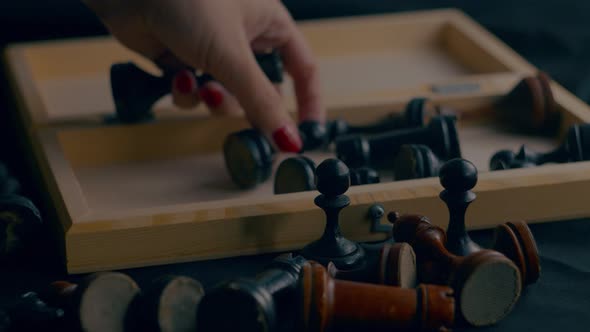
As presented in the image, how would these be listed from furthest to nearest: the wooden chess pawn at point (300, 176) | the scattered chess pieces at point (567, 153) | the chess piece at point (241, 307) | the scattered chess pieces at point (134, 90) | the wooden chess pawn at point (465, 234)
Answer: the scattered chess pieces at point (134, 90) → the scattered chess pieces at point (567, 153) → the wooden chess pawn at point (300, 176) → the wooden chess pawn at point (465, 234) → the chess piece at point (241, 307)

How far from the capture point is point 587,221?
4.10 feet

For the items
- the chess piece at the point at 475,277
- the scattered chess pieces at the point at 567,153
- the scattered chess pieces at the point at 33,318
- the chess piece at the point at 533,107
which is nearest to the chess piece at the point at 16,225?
the scattered chess pieces at the point at 33,318

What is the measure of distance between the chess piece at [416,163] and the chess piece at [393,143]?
70 mm

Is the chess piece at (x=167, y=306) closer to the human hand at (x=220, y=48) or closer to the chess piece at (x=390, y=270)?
the chess piece at (x=390, y=270)

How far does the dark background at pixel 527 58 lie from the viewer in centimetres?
107

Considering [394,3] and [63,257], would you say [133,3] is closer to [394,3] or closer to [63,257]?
Answer: [63,257]

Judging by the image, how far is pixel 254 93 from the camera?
1384 millimetres

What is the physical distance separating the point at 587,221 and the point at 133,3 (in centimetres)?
74

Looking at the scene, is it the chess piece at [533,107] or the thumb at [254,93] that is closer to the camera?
the thumb at [254,93]

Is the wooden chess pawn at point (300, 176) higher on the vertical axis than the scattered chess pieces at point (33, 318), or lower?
higher

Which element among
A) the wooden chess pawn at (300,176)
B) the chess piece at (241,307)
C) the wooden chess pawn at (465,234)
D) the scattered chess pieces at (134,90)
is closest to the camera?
the chess piece at (241,307)

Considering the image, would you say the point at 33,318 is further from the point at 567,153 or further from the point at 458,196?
the point at 567,153

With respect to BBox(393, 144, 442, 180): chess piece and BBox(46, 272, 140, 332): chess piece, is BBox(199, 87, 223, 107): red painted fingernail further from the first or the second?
BBox(46, 272, 140, 332): chess piece

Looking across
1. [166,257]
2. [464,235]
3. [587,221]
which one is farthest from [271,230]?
[587,221]
